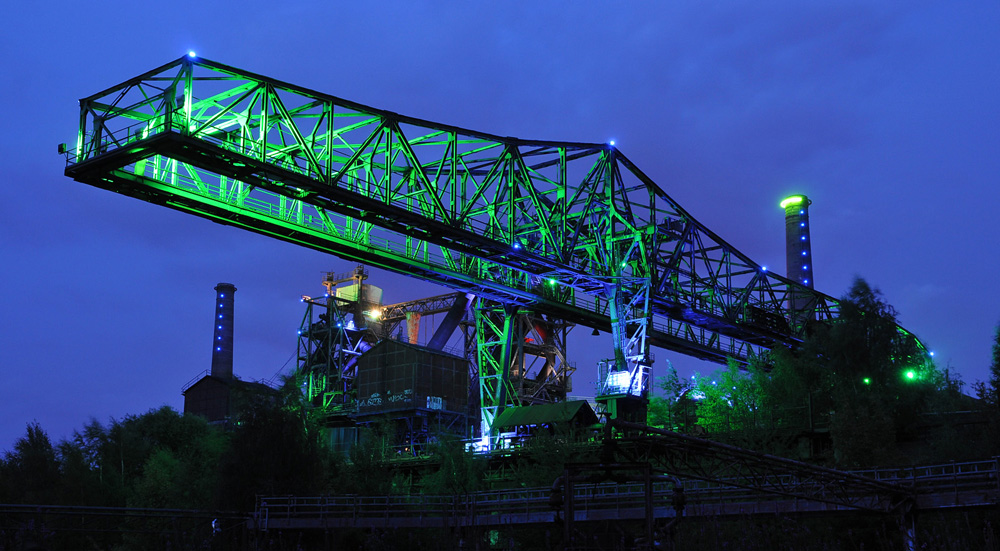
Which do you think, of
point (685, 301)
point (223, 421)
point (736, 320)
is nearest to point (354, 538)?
point (685, 301)

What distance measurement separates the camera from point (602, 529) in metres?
30.9

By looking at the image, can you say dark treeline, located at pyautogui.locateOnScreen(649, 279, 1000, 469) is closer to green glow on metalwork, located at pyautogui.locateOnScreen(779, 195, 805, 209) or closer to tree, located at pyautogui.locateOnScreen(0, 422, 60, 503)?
green glow on metalwork, located at pyautogui.locateOnScreen(779, 195, 805, 209)

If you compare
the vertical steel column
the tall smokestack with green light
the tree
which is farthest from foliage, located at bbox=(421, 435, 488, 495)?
the tall smokestack with green light

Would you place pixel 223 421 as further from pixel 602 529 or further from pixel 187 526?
pixel 602 529

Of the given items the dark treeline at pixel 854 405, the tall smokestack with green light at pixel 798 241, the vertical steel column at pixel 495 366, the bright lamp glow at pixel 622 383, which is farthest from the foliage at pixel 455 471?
the tall smokestack with green light at pixel 798 241

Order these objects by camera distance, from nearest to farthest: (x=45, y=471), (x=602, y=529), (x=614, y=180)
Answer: (x=602, y=529), (x=614, y=180), (x=45, y=471)

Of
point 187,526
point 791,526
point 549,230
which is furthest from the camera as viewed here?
point 549,230

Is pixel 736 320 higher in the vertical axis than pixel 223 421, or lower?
higher

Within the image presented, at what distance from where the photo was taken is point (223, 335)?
9381cm

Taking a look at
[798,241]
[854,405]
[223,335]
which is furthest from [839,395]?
[223,335]

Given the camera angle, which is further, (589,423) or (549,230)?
(589,423)

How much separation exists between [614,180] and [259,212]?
74.3 ft

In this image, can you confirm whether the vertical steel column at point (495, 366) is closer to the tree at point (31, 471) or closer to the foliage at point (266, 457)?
the foliage at point (266, 457)

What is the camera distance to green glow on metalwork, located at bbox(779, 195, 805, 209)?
89375mm
